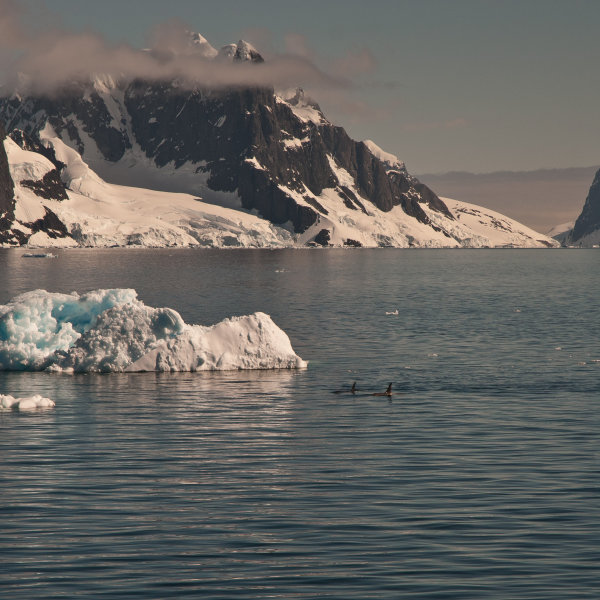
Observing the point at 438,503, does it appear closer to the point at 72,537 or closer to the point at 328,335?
the point at 72,537

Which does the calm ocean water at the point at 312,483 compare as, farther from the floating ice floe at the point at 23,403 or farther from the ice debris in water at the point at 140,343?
the ice debris in water at the point at 140,343

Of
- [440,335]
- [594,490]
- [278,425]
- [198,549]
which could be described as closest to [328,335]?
[440,335]

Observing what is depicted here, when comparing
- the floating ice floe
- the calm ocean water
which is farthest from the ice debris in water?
the floating ice floe

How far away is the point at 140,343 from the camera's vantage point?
177 ft

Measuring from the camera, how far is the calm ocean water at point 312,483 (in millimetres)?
21734

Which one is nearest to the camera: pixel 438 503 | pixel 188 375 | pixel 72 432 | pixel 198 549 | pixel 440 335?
pixel 198 549

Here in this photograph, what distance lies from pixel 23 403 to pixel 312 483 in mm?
17198

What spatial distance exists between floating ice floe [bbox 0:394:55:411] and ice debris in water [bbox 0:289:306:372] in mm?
10560

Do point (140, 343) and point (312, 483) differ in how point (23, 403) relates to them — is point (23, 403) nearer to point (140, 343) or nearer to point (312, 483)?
point (140, 343)

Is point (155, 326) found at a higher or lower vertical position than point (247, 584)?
higher

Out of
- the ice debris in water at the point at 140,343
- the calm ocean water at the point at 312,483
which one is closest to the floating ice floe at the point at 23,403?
the calm ocean water at the point at 312,483

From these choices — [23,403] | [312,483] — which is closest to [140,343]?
[23,403]

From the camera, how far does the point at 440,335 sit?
79.2 m

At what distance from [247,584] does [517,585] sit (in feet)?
18.1
